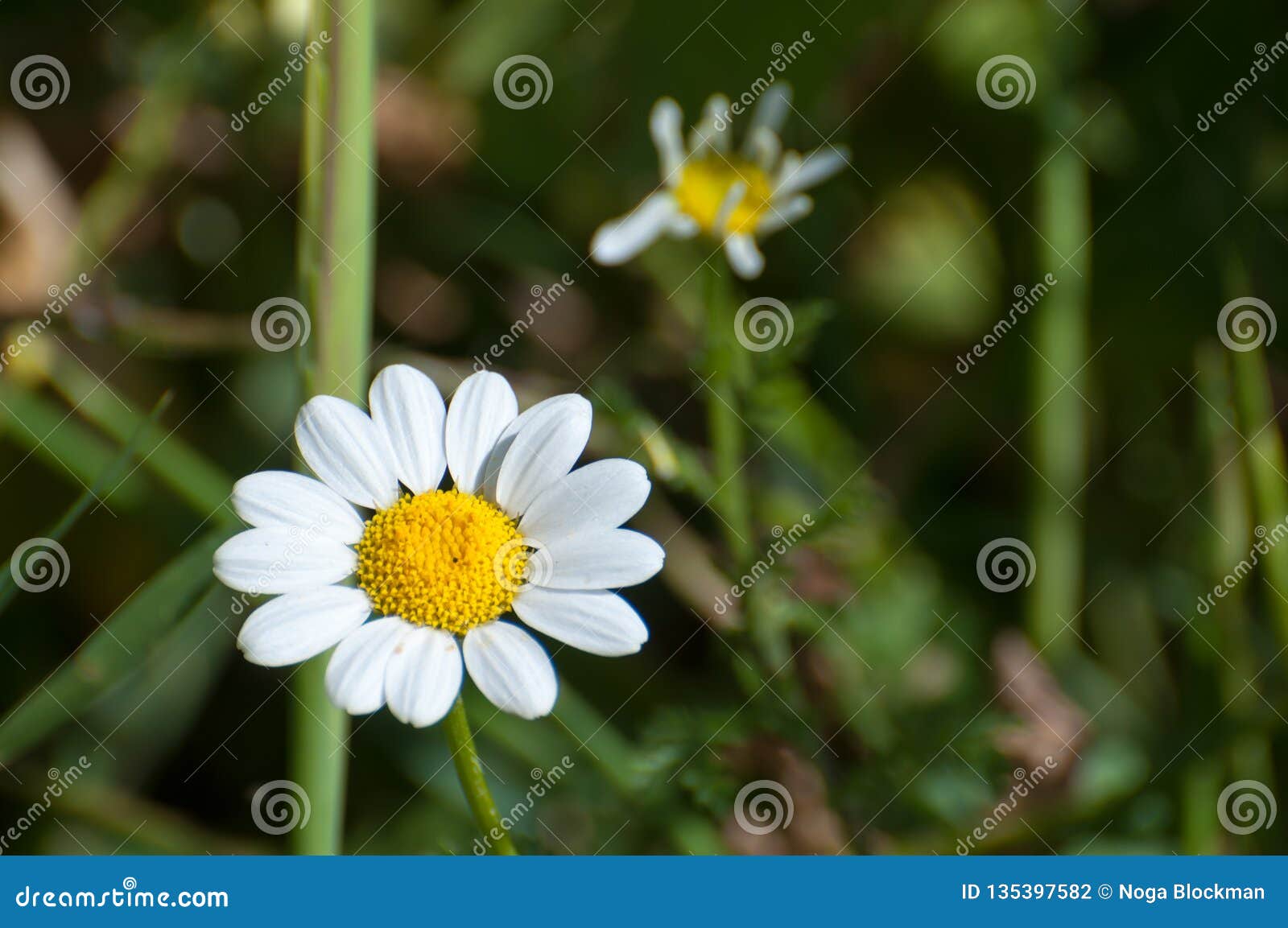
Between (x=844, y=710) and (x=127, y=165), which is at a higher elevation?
(x=844, y=710)

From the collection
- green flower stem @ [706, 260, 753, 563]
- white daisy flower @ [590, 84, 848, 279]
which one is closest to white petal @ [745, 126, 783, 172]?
white daisy flower @ [590, 84, 848, 279]

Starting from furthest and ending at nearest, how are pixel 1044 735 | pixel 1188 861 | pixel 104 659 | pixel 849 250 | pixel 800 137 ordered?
pixel 849 250
pixel 800 137
pixel 1044 735
pixel 1188 861
pixel 104 659

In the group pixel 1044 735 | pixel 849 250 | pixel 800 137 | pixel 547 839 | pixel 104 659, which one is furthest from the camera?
pixel 849 250

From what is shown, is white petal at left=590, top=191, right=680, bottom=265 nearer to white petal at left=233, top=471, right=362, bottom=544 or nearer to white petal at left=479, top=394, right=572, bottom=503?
white petal at left=479, top=394, right=572, bottom=503

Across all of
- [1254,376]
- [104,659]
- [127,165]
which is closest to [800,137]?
[1254,376]

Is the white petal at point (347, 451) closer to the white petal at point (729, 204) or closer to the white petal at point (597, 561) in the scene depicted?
the white petal at point (597, 561)

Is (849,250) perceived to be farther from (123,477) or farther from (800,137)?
(123,477)

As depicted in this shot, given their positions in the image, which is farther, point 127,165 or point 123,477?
point 127,165
